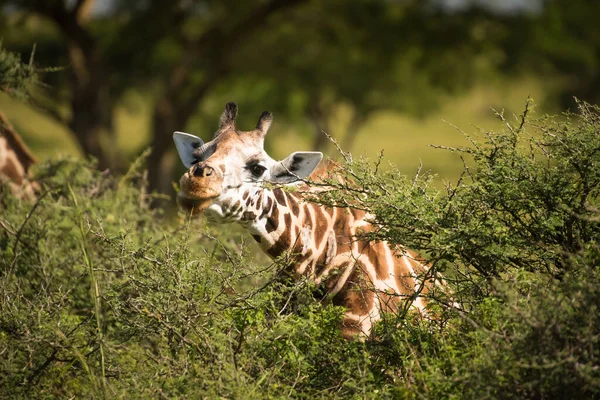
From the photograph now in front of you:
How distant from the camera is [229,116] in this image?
572cm

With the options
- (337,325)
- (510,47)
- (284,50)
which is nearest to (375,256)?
(337,325)

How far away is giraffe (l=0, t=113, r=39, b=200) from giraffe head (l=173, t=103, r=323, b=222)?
2714 millimetres

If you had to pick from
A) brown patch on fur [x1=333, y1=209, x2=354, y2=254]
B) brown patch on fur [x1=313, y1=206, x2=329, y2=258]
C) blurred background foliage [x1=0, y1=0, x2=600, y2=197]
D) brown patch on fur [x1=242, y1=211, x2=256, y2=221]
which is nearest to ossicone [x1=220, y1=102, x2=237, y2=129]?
brown patch on fur [x1=242, y1=211, x2=256, y2=221]

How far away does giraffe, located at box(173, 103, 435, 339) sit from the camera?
5.28 meters

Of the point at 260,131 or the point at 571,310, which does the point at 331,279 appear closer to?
the point at 260,131

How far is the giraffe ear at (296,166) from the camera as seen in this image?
18.1 ft

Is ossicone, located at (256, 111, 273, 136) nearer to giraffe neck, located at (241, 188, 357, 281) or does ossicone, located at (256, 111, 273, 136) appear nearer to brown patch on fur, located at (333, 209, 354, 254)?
giraffe neck, located at (241, 188, 357, 281)

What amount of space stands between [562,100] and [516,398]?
84.7 feet

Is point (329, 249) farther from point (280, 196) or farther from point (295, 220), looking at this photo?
point (280, 196)

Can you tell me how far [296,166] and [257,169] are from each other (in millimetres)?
284

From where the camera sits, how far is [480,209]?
15.9 ft

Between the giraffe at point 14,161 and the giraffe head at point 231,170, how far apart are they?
8.91ft

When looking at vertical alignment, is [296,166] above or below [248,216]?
above

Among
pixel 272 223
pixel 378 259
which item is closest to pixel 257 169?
pixel 272 223
